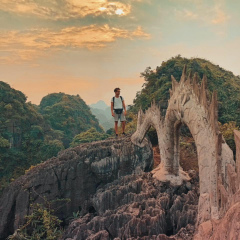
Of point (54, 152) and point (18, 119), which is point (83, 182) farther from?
point (18, 119)

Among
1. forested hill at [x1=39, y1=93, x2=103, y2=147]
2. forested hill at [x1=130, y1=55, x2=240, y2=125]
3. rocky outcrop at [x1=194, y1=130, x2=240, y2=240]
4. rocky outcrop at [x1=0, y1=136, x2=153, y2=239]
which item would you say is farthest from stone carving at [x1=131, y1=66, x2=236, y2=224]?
forested hill at [x1=39, y1=93, x2=103, y2=147]

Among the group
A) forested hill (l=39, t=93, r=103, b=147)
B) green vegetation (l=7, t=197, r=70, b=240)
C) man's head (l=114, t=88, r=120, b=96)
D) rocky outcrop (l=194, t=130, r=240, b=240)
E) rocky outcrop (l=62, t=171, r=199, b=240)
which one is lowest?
green vegetation (l=7, t=197, r=70, b=240)

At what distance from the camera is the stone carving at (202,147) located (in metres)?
3.44

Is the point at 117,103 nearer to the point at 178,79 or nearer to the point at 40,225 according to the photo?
the point at 40,225

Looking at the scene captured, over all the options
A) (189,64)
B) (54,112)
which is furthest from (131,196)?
(54,112)

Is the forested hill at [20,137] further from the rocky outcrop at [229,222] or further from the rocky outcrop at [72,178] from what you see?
the rocky outcrop at [229,222]

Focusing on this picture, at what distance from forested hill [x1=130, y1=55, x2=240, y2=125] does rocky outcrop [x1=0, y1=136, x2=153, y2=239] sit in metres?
13.2

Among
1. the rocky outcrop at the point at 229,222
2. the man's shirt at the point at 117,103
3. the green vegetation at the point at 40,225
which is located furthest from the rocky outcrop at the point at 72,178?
the rocky outcrop at the point at 229,222

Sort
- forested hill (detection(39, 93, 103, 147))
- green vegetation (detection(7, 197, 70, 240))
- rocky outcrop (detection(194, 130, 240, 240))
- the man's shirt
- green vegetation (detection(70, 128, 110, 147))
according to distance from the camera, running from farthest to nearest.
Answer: forested hill (detection(39, 93, 103, 147)), green vegetation (detection(70, 128, 110, 147)), the man's shirt, green vegetation (detection(7, 197, 70, 240)), rocky outcrop (detection(194, 130, 240, 240))

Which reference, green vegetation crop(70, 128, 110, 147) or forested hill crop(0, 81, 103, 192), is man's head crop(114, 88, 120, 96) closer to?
forested hill crop(0, 81, 103, 192)

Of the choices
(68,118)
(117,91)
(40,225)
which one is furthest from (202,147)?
(68,118)

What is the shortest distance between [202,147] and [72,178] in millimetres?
4014

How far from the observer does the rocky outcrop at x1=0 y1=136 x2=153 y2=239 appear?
629 cm

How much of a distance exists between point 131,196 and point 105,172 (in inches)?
75.7
